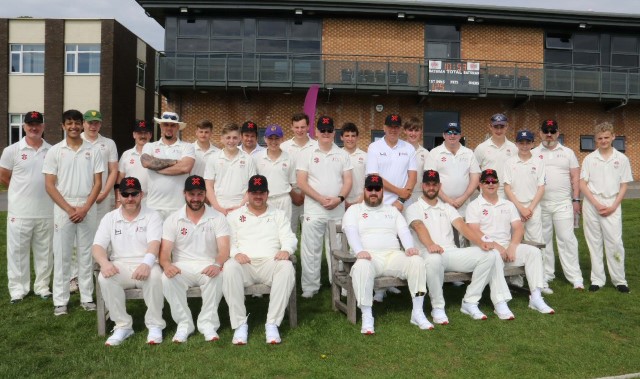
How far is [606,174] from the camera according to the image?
7242mm

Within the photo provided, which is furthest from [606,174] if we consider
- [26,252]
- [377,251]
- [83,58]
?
[83,58]

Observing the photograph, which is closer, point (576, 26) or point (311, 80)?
point (311, 80)

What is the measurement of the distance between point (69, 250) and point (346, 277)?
10.1ft

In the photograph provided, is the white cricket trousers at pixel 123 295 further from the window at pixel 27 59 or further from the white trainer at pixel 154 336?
the window at pixel 27 59

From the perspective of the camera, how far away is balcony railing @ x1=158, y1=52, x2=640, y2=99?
22109 millimetres

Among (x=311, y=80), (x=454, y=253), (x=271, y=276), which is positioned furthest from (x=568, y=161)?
(x=311, y=80)

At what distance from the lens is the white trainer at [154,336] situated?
16.6ft

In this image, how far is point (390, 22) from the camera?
23.8 meters

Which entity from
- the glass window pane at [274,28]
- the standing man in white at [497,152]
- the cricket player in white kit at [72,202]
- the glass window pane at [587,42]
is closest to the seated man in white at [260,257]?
the cricket player in white kit at [72,202]

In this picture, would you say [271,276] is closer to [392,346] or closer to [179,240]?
[179,240]

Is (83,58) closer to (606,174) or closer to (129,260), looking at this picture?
(129,260)

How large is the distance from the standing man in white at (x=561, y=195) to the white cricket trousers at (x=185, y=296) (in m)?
4.47

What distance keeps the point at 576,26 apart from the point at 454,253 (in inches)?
903

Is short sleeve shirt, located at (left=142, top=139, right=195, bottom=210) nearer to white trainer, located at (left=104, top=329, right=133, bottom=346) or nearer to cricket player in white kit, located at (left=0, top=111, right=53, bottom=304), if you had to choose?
cricket player in white kit, located at (left=0, top=111, right=53, bottom=304)
